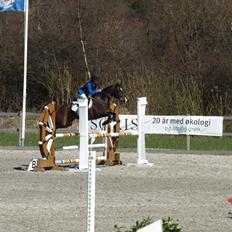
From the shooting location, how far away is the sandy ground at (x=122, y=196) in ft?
42.4

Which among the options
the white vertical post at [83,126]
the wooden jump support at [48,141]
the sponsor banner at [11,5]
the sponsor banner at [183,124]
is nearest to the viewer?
the white vertical post at [83,126]

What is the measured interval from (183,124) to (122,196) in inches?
511

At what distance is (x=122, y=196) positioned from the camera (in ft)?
53.3

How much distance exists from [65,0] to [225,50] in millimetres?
9206

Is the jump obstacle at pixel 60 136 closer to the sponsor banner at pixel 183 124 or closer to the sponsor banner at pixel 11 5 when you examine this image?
the sponsor banner at pixel 183 124

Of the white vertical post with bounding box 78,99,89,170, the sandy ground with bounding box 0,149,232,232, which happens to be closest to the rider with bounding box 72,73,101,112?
the sandy ground with bounding box 0,149,232,232

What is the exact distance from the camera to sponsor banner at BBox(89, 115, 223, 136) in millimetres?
28656

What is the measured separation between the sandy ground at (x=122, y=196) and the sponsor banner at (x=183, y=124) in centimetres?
451

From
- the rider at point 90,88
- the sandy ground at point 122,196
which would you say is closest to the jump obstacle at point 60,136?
the sandy ground at point 122,196

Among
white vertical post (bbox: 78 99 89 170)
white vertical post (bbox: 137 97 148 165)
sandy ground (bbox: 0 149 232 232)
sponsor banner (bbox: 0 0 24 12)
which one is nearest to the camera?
sandy ground (bbox: 0 149 232 232)

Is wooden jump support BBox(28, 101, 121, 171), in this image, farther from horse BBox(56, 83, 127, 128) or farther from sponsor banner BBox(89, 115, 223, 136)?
sponsor banner BBox(89, 115, 223, 136)

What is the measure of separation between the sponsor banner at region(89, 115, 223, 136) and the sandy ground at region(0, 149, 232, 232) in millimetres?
4512

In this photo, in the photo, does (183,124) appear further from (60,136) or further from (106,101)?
(60,136)

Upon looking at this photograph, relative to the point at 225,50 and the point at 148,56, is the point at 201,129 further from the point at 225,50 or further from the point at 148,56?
the point at 148,56
